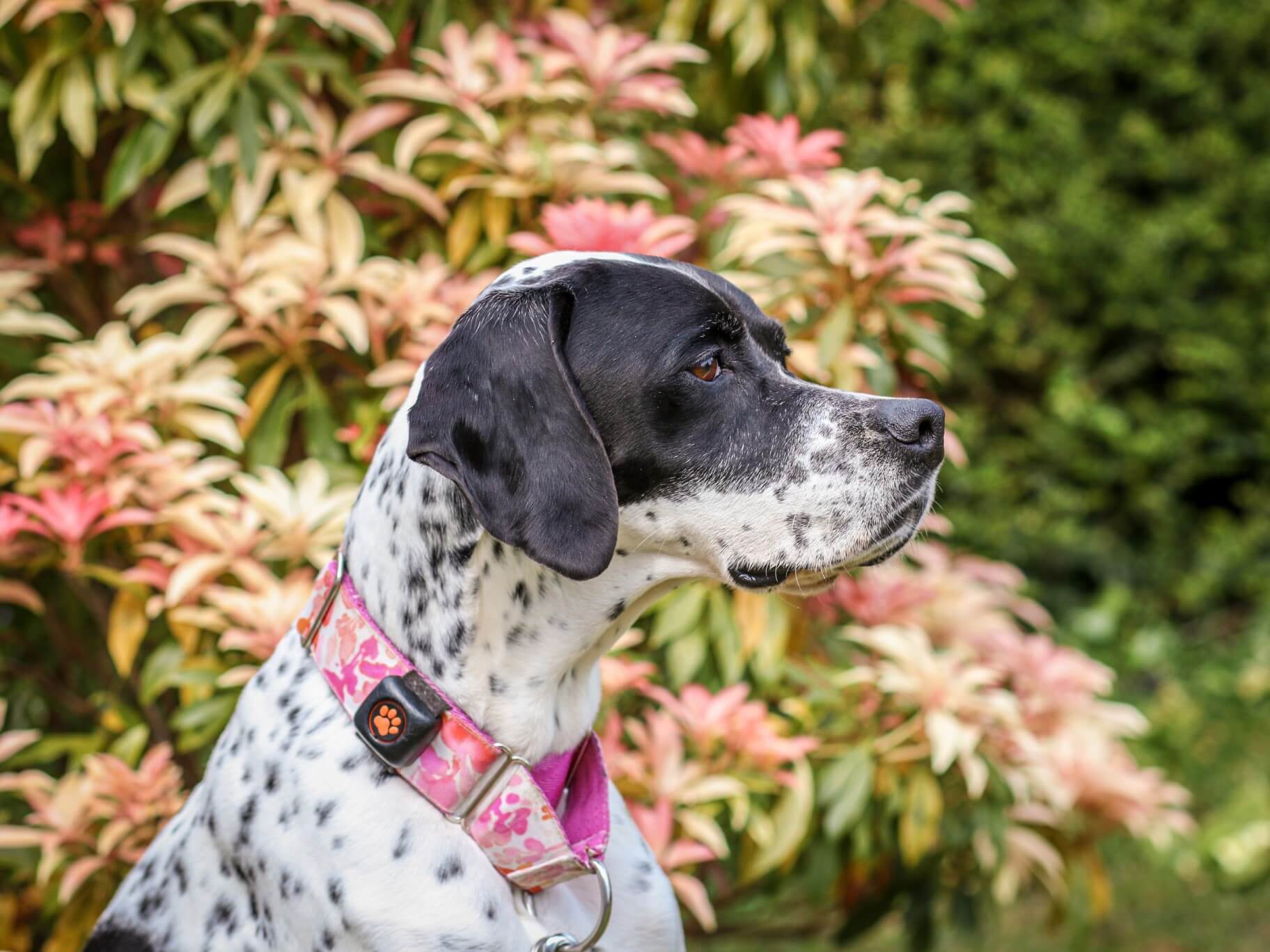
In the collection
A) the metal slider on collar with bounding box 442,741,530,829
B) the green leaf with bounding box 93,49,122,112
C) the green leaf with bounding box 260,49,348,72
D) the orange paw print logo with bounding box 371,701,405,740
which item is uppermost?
the green leaf with bounding box 260,49,348,72

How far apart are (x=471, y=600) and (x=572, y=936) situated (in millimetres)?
515

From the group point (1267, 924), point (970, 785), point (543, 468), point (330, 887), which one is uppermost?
point (543, 468)

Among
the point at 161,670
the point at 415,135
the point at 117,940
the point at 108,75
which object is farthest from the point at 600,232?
the point at 117,940

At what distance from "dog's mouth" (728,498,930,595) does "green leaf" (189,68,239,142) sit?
61.3 inches

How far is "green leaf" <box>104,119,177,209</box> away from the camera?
2.98 meters

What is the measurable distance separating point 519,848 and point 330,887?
0.27 m

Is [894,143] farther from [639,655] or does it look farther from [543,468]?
[543,468]

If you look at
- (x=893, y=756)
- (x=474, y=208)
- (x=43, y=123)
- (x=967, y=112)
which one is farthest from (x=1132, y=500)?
(x=43, y=123)

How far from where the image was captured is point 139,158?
3.01 meters

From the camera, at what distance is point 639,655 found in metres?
3.26

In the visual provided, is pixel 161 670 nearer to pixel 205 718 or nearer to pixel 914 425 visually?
pixel 205 718

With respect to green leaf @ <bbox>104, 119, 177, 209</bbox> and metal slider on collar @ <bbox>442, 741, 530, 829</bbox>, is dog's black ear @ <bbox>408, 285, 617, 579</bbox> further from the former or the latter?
green leaf @ <bbox>104, 119, 177, 209</bbox>

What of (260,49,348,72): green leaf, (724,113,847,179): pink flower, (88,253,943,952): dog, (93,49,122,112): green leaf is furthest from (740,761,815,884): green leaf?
(93,49,122,112): green leaf

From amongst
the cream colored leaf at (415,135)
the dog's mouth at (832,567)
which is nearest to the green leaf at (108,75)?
the cream colored leaf at (415,135)
